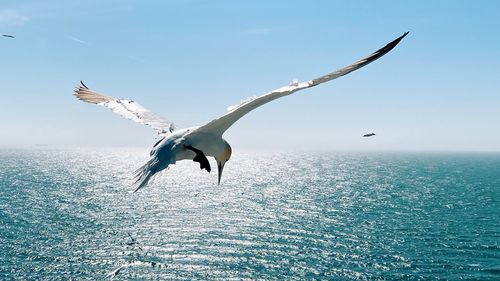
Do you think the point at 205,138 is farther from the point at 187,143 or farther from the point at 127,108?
the point at 127,108

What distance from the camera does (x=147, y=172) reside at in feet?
28.9

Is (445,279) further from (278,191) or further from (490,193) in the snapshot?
(490,193)

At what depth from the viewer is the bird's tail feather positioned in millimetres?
8375

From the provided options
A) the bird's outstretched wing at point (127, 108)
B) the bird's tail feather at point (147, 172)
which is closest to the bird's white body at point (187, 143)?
the bird's tail feather at point (147, 172)

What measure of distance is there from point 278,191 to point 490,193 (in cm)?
6996

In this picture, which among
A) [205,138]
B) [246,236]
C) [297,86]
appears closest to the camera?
[297,86]

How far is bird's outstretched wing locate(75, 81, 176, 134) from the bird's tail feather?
293 centimetres

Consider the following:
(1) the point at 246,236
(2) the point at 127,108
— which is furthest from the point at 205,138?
(1) the point at 246,236

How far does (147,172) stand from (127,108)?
5330mm

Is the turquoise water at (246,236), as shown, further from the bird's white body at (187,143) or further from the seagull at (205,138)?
the bird's white body at (187,143)

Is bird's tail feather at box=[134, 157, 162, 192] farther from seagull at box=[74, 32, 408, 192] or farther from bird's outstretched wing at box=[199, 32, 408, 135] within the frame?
bird's outstretched wing at box=[199, 32, 408, 135]

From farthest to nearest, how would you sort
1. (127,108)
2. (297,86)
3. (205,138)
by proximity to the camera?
(127,108)
(205,138)
(297,86)

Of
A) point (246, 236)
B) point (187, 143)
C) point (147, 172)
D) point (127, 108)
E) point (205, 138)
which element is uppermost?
point (127, 108)

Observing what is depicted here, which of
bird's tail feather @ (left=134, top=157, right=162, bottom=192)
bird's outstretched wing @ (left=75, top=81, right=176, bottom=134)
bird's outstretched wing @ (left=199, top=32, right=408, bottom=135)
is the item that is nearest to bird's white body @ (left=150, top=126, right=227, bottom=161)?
bird's tail feather @ (left=134, top=157, right=162, bottom=192)
